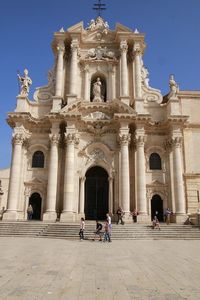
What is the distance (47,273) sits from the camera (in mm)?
8047

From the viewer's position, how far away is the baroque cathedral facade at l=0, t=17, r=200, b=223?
86.7ft

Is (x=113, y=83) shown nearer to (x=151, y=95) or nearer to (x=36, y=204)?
(x=151, y=95)

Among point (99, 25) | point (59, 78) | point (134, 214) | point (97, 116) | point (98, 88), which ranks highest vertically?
point (99, 25)

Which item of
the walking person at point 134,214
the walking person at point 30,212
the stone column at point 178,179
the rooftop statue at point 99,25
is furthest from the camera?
the rooftop statue at point 99,25

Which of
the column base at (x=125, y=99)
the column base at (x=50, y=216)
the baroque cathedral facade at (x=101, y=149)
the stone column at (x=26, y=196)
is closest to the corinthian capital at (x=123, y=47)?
the baroque cathedral facade at (x=101, y=149)

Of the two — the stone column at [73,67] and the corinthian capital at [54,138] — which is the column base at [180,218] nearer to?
the corinthian capital at [54,138]

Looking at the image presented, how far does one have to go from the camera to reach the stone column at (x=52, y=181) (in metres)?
25.5

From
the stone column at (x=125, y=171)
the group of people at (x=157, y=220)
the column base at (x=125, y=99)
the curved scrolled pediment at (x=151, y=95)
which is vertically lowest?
the group of people at (x=157, y=220)

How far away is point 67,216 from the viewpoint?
25031 mm

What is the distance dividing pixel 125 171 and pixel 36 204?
9.08 m

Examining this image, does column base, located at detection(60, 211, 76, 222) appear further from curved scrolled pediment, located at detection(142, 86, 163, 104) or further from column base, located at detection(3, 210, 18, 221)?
curved scrolled pediment, located at detection(142, 86, 163, 104)

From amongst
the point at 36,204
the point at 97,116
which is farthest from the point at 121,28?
the point at 36,204

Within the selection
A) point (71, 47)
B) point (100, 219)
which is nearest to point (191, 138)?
point (100, 219)

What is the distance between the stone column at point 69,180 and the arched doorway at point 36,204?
133 inches
